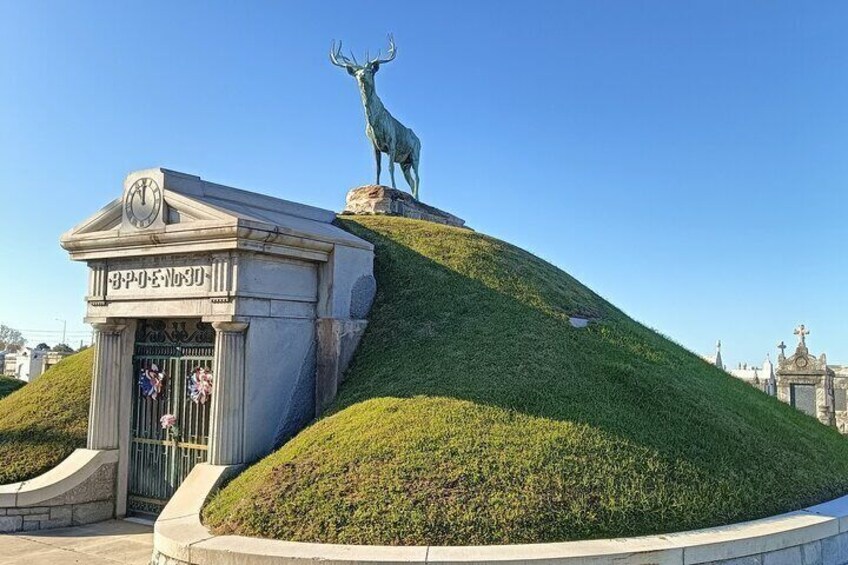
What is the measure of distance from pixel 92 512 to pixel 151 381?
1650 mm

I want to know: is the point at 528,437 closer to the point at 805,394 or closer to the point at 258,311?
the point at 258,311

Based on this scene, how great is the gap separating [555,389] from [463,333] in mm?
1620

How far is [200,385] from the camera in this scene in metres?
8.21

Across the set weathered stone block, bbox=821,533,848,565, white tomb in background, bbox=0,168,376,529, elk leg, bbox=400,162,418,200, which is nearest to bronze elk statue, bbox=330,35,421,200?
elk leg, bbox=400,162,418,200

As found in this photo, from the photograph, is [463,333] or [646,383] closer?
[646,383]

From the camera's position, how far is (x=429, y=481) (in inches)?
237

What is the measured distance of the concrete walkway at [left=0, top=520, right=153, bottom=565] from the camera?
21.9ft

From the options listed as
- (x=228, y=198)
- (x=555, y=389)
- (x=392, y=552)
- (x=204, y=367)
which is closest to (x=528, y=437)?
(x=555, y=389)

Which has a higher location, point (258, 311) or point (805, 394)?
point (258, 311)

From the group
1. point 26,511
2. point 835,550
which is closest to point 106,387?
point 26,511

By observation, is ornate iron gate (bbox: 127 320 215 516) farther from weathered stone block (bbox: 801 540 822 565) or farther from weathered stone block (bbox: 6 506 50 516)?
weathered stone block (bbox: 801 540 822 565)

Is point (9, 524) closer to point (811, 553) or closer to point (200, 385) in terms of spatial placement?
point (200, 385)

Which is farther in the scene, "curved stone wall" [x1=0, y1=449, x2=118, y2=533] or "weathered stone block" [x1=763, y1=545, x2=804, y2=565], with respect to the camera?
"curved stone wall" [x1=0, y1=449, x2=118, y2=533]

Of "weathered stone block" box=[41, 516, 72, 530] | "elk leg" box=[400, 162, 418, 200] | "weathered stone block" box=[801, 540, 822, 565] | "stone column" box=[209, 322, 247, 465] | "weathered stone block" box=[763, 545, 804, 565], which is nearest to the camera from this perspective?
"weathered stone block" box=[763, 545, 804, 565]
